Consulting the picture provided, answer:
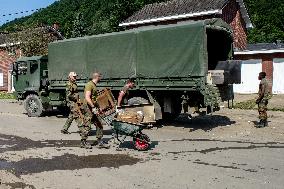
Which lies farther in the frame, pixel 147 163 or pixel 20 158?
pixel 20 158

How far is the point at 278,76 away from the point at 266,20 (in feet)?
117

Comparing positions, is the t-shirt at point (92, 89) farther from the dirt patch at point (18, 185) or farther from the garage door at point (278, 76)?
the garage door at point (278, 76)

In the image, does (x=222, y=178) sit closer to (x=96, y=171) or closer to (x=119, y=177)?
(x=119, y=177)

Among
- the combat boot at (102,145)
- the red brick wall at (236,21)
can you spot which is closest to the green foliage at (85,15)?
the red brick wall at (236,21)

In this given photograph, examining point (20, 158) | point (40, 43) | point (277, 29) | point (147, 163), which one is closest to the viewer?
point (147, 163)

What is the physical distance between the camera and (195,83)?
13453 mm

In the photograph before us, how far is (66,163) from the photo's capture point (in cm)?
916

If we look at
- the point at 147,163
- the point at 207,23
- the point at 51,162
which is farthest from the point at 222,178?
the point at 207,23

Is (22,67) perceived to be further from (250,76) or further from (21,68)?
(250,76)

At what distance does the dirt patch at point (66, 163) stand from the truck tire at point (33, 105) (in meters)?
8.99

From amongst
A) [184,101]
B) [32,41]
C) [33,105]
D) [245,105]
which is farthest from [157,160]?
[32,41]

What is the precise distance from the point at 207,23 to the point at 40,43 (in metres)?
21.6

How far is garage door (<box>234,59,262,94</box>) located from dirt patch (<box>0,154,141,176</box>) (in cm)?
2127

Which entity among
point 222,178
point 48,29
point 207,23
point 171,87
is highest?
point 48,29
